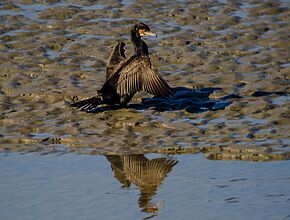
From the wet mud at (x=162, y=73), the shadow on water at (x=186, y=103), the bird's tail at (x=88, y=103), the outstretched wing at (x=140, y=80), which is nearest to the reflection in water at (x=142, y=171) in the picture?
the wet mud at (x=162, y=73)

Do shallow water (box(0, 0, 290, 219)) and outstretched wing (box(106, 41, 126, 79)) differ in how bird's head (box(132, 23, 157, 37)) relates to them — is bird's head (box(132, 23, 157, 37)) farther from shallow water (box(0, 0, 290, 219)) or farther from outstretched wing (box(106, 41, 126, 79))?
shallow water (box(0, 0, 290, 219))

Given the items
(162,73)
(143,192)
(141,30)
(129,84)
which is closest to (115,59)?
(141,30)

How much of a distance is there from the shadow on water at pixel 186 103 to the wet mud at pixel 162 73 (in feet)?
0.09

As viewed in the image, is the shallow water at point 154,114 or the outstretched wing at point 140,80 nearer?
the shallow water at point 154,114

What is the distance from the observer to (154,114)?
1257 cm

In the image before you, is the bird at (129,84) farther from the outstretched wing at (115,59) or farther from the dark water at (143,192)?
the dark water at (143,192)

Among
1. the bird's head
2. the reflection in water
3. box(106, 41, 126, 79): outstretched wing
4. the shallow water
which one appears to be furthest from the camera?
the bird's head

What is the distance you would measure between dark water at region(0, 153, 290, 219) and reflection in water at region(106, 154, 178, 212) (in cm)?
4

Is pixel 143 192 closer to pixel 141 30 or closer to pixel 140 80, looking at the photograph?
pixel 140 80

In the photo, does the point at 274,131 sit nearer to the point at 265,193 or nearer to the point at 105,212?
the point at 265,193

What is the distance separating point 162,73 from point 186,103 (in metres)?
1.38

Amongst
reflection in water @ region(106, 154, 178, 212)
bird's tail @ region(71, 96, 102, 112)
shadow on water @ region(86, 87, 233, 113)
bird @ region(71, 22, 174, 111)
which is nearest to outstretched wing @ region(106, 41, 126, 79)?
bird @ region(71, 22, 174, 111)

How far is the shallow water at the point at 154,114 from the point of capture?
31.1ft

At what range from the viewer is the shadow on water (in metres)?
12.7
